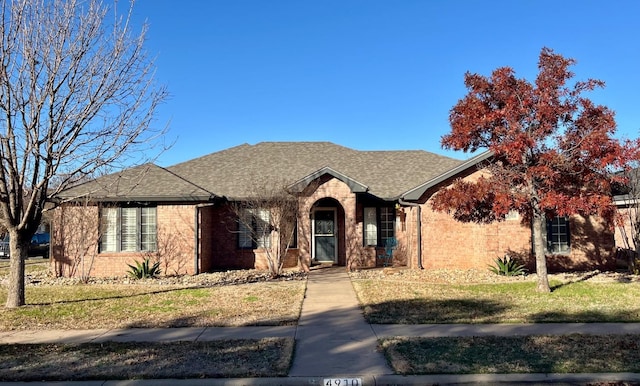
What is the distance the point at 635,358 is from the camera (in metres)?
6.11

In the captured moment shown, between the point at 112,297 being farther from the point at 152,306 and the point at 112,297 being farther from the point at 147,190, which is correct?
the point at 147,190

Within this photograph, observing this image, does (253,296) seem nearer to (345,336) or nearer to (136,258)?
(345,336)

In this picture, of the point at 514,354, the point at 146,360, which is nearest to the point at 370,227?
the point at 514,354

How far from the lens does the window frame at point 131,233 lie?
51.6 ft

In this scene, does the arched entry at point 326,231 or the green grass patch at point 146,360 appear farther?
the arched entry at point 326,231

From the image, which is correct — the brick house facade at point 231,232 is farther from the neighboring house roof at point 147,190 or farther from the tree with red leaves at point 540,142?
the tree with red leaves at point 540,142

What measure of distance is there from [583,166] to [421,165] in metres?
10.5

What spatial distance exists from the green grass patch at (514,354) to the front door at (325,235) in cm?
1126

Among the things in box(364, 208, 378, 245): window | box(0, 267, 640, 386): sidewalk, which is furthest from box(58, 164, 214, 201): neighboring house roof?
box(0, 267, 640, 386): sidewalk

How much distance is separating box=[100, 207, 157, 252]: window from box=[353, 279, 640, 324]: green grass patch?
24.5 ft

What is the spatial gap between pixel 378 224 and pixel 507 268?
4.93 m

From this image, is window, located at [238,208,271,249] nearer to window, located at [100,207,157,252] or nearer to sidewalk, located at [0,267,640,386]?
window, located at [100,207,157,252]


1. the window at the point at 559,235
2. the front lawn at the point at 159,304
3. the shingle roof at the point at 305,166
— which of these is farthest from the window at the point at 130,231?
the window at the point at 559,235

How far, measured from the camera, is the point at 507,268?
14.6m
